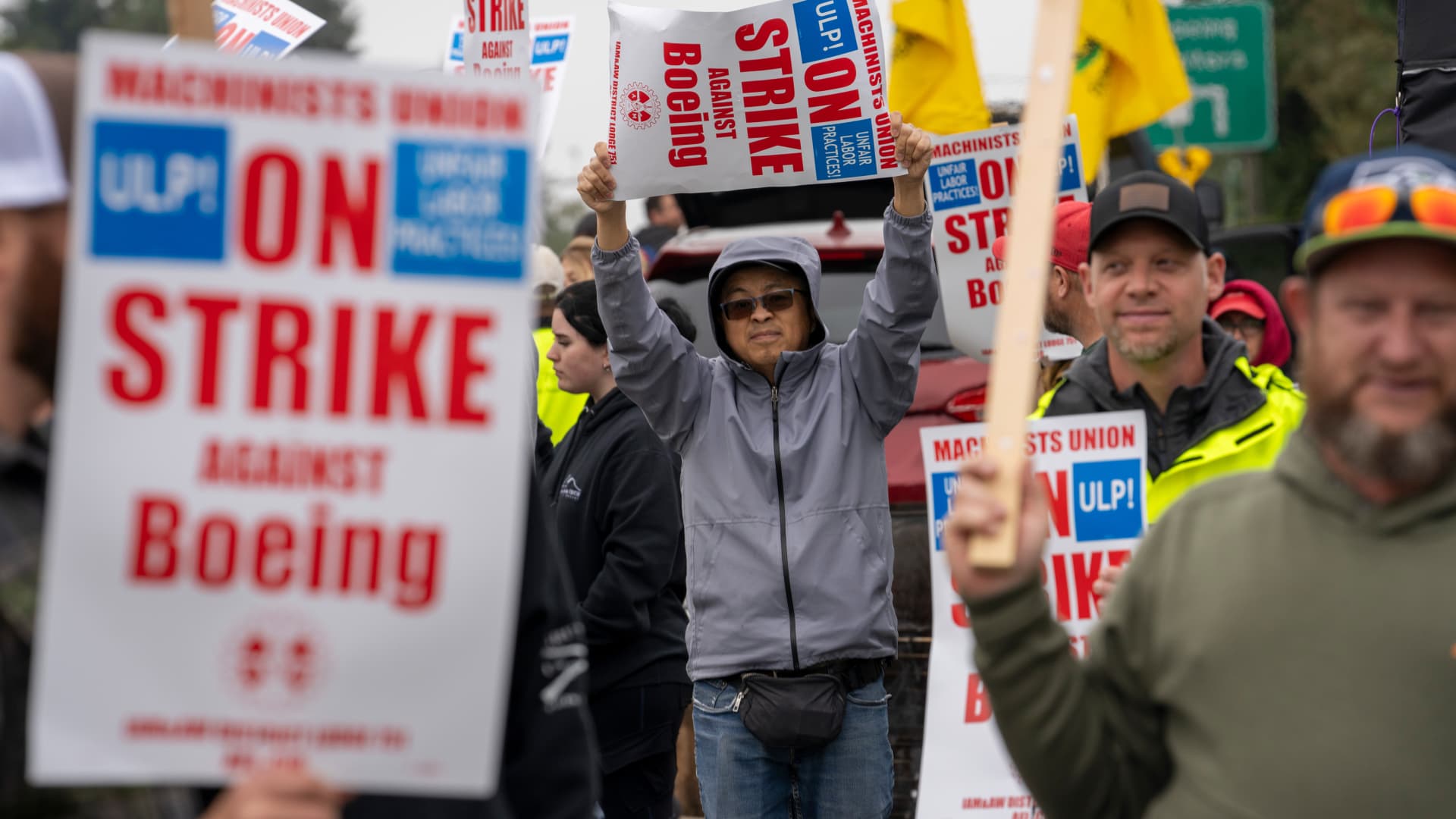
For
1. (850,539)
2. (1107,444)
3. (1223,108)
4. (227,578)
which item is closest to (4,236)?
(227,578)

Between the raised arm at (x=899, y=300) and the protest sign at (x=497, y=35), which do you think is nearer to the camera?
the raised arm at (x=899, y=300)

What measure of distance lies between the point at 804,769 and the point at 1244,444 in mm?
1745

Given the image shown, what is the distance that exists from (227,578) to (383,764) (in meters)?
0.27

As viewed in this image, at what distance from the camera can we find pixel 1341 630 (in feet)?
7.66

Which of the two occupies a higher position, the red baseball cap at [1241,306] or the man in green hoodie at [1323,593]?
the red baseball cap at [1241,306]

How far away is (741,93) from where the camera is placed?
5.30m

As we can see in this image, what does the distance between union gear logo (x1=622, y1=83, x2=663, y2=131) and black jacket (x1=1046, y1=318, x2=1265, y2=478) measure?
5.68 feet

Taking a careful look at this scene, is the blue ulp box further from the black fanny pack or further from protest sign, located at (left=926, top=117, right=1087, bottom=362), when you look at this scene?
protest sign, located at (left=926, top=117, right=1087, bottom=362)

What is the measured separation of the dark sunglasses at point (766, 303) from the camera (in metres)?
5.19

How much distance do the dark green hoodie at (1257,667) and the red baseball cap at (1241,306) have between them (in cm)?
527

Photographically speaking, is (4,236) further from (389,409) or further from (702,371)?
(702,371)

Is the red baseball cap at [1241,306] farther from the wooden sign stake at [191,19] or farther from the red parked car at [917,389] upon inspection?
the wooden sign stake at [191,19]

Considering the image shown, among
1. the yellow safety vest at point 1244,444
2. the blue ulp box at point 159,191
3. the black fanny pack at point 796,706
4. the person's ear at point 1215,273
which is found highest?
the person's ear at point 1215,273

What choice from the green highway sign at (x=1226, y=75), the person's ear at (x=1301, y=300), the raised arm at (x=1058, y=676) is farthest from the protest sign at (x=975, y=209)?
the green highway sign at (x=1226, y=75)
